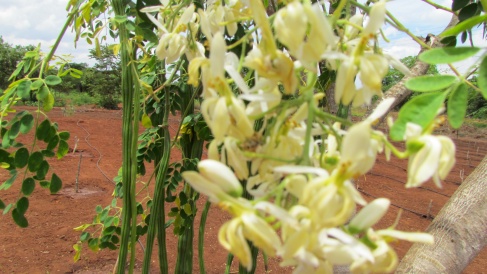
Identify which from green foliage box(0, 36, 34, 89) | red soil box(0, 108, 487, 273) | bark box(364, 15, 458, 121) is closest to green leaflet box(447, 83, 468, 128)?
bark box(364, 15, 458, 121)

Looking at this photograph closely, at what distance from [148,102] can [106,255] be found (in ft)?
7.48

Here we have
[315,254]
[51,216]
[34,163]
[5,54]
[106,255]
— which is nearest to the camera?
[315,254]

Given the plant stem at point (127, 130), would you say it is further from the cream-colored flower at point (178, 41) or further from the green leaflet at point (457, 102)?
the green leaflet at point (457, 102)

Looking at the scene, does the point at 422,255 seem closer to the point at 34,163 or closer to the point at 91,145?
the point at 34,163

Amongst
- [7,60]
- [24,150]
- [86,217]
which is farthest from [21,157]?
[7,60]

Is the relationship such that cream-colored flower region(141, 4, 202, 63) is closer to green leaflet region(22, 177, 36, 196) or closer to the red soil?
green leaflet region(22, 177, 36, 196)

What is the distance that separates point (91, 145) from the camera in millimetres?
7574

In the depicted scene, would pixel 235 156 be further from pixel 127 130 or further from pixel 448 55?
pixel 127 130

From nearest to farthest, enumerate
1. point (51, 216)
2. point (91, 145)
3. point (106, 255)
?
point (106, 255) < point (51, 216) < point (91, 145)

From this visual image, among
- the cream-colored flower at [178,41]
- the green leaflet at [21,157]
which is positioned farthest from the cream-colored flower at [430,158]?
the green leaflet at [21,157]

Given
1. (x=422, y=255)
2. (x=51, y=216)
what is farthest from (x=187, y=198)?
(x=51, y=216)

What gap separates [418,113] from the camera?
17.2 inches

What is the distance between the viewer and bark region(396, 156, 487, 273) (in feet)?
3.27

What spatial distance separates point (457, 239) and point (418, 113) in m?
0.72
